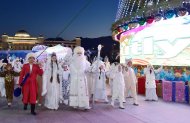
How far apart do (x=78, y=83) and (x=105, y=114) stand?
1.35 metres

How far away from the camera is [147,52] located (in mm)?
16391

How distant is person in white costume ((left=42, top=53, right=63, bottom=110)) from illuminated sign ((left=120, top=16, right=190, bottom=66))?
598 centimetres

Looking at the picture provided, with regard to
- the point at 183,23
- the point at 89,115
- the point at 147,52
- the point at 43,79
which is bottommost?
the point at 89,115

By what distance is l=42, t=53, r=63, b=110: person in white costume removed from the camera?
9656mm

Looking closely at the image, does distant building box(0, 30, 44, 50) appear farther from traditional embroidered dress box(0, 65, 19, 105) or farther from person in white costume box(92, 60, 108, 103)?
traditional embroidered dress box(0, 65, 19, 105)

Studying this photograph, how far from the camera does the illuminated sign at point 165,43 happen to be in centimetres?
1361

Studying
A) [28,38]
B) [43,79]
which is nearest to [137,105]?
[43,79]

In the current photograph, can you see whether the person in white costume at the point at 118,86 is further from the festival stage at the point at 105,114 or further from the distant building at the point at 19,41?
the distant building at the point at 19,41

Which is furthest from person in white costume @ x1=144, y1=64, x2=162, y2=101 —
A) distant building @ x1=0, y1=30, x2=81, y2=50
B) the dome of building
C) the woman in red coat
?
the dome of building

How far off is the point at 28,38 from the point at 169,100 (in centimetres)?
5872

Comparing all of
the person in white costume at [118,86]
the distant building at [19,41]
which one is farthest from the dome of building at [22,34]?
the person in white costume at [118,86]

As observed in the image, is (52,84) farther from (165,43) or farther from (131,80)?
(165,43)

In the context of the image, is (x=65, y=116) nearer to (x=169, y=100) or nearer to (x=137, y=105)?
(x=137, y=105)

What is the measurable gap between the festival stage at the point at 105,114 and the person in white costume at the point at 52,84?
248mm
